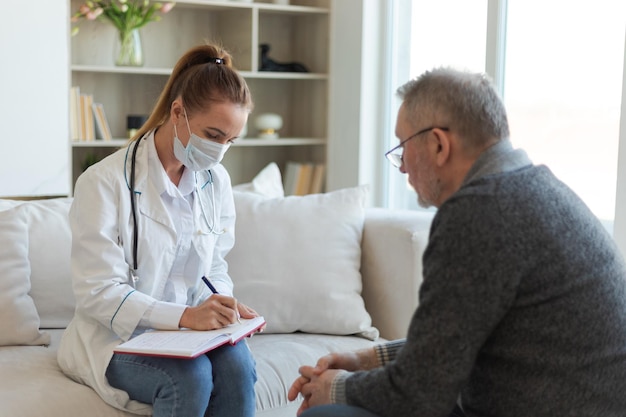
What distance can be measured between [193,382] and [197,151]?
21.6 inches

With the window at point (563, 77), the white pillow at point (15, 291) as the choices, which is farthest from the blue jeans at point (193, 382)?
the window at point (563, 77)

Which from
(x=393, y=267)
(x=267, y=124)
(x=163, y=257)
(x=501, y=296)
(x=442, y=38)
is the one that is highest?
Result: (x=442, y=38)

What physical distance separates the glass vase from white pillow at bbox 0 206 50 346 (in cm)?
160

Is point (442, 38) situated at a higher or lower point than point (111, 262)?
higher

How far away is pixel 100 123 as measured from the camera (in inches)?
143

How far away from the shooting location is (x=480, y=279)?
1234mm

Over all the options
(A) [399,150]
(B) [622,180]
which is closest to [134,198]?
(A) [399,150]

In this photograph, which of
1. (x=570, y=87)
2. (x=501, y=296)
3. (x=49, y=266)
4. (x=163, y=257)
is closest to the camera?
(x=501, y=296)

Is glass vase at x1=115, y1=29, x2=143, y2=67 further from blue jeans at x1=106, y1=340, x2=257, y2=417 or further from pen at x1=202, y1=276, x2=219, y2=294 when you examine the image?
blue jeans at x1=106, y1=340, x2=257, y2=417

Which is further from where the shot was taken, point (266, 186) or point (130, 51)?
point (130, 51)

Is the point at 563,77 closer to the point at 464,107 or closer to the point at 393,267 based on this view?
the point at 393,267

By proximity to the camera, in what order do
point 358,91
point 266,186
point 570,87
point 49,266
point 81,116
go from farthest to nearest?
point 358,91
point 81,116
point 570,87
point 266,186
point 49,266

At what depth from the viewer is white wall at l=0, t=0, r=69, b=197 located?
10.5ft

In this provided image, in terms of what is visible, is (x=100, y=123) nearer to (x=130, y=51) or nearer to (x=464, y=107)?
(x=130, y=51)
